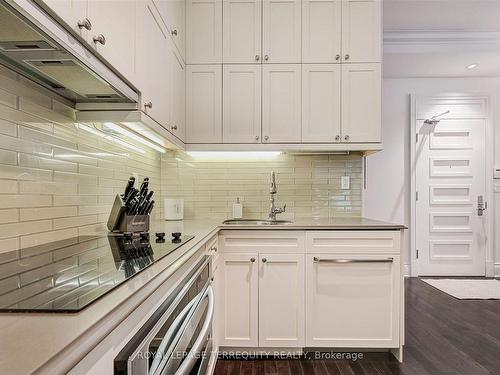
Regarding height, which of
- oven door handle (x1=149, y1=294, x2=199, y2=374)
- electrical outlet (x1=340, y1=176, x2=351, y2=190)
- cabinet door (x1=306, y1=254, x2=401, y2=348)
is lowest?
cabinet door (x1=306, y1=254, x2=401, y2=348)

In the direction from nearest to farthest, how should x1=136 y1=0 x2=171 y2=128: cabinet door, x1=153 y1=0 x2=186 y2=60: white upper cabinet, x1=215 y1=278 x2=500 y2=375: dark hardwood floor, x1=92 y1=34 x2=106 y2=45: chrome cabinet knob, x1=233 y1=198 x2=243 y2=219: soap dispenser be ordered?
x1=92 y1=34 x2=106 y2=45: chrome cabinet knob
x1=136 y1=0 x2=171 y2=128: cabinet door
x1=153 y1=0 x2=186 y2=60: white upper cabinet
x1=215 y1=278 x2=500 y2=375: dark hardwood floor
x1=233 y1=198 x2=243 y2=219: soap dispenser

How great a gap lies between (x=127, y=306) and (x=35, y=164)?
2.80 ft

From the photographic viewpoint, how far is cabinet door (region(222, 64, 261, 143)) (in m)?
2.39

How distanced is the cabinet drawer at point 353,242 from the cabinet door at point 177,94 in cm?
115

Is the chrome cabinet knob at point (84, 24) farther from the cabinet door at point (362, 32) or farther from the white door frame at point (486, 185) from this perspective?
the white door frame at point (486, 185)

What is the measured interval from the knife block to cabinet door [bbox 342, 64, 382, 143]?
5.30ft

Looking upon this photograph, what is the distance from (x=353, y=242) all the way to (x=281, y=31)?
5.46ft

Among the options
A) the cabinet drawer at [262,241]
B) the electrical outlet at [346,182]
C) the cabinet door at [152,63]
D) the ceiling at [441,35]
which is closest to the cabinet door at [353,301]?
the cabinet drawer at [262,241]

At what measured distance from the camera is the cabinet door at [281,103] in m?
2.38

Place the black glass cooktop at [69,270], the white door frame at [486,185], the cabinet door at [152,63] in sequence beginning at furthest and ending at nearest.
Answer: the white door frame at [486,185] → the cabinet door at [152,63] → the black glass cooktop at [69,270]

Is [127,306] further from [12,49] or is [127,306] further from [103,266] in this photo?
[12,49]

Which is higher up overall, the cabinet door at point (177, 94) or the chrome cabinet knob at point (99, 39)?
the cabinet door at point (177, 94)

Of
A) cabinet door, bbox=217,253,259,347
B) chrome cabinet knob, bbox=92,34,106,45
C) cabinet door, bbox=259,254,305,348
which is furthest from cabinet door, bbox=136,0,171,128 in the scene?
cabinet door, bbox=259,254,305,348

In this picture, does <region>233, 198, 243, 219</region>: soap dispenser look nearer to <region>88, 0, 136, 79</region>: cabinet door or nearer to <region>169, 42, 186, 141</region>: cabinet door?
<region>169, 42, 186, 141</region>: cabinet door
